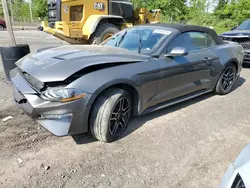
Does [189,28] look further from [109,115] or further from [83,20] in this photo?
[83,20]

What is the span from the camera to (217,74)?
4574mm

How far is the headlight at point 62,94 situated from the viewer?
2484mm

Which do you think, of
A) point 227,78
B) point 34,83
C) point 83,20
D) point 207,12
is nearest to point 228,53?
point 227,78

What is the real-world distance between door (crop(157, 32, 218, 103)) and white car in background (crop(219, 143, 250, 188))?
6.14ft

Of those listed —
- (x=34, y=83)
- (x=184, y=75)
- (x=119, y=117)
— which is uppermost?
(x=34, y=83)

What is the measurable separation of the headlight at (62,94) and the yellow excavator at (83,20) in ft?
18.0

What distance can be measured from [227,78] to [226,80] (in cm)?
6

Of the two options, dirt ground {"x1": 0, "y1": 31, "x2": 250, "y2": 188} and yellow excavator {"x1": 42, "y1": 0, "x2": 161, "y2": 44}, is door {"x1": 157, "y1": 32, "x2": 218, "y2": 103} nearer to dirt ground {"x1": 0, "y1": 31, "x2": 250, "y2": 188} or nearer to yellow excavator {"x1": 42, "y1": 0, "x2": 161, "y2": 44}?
dirt ground {"x1": 0, "y1": 31, "x2": 250, "y2": 188}

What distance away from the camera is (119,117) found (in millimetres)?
3066

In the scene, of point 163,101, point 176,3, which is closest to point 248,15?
point 176,3

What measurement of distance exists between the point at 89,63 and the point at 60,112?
68cm

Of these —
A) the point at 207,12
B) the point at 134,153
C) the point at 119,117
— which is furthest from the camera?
the point at 207,12

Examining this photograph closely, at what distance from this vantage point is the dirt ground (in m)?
2.37

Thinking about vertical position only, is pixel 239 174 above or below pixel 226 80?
above
